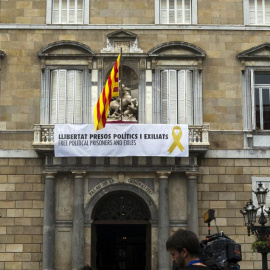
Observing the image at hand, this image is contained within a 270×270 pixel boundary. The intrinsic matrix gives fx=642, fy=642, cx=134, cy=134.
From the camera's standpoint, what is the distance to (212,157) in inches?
965

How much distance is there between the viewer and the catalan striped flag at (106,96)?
902 inches

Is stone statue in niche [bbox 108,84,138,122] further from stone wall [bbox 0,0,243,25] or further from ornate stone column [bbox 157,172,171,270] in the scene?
stone wall [bbox 0,0,243,25]

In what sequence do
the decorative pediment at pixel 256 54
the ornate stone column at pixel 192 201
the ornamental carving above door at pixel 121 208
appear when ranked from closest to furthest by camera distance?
the ornate stone column at pixel 192 201 → the ornamental carving above door at pixel 121 208 → the decorative pediment at pixel 256 54

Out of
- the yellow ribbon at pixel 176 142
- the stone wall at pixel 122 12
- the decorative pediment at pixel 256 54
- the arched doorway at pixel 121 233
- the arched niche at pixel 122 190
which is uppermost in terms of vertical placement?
the stone wall at pixel 122 12

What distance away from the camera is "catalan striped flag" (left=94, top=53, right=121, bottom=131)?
2292 centimetres

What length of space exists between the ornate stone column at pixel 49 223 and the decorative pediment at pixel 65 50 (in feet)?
15.2

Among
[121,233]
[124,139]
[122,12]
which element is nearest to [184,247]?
[124,139]

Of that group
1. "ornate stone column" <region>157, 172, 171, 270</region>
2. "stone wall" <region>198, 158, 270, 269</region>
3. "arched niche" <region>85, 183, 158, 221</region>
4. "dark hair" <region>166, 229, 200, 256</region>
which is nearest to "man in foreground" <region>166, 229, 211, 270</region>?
"dark hair" <region>166, 229, 200, 256</region>


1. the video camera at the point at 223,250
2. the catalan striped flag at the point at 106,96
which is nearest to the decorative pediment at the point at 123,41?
the catalan striped flag at the point at 106,96

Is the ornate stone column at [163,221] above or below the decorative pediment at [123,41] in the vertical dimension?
below

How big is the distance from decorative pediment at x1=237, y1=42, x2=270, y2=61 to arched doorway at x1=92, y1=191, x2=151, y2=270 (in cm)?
685

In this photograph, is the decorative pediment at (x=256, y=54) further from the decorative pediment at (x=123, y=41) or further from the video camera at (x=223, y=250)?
the video camera at (x=223, y=250)

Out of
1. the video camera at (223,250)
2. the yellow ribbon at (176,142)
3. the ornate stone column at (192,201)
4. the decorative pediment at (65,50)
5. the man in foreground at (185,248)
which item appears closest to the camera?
the man in foreground at (185,248)

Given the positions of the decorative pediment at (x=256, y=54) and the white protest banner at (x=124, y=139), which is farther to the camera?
the decorative pediment at (x=256, y=54)
